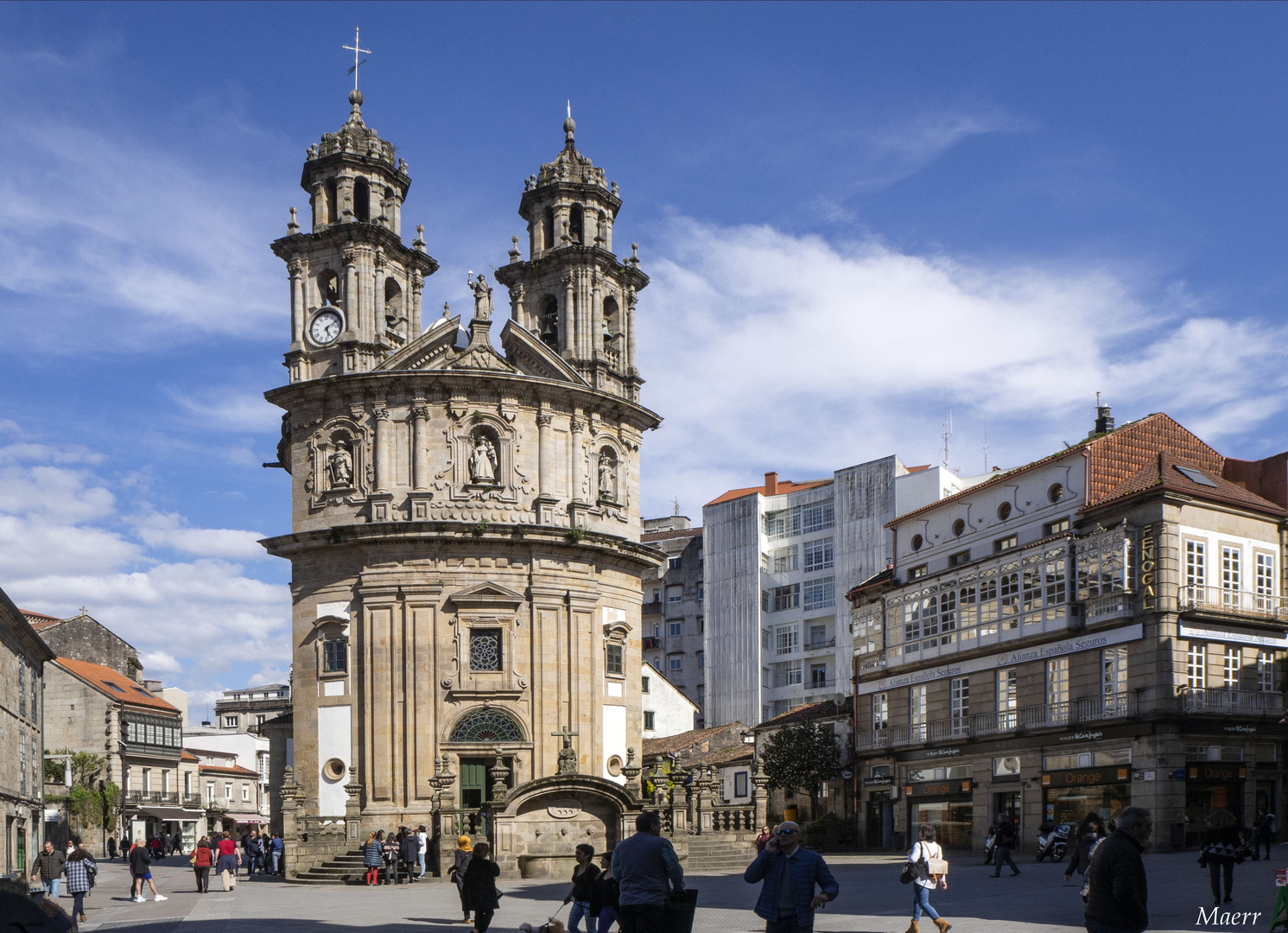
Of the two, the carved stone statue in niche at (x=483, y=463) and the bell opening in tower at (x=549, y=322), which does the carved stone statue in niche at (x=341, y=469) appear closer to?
the carved stone statue in niche at (x=483, y=463)

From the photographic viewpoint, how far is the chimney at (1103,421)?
2174 inches

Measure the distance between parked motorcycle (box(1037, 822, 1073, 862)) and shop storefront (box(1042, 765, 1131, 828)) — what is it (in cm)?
226

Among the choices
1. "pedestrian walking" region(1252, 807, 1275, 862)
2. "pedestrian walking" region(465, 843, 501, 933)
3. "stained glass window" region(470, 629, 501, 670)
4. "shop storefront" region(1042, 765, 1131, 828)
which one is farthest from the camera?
"stained glass window" region(470, 629, 501, 670)

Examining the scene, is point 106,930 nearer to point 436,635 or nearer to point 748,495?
point 436,635

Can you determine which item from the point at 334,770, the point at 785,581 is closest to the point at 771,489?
the point at 785,581

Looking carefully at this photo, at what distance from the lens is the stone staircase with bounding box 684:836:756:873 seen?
40.8m

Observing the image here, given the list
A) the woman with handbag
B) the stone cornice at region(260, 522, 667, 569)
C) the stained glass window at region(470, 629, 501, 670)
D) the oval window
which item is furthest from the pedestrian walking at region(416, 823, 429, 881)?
the woman with handbag

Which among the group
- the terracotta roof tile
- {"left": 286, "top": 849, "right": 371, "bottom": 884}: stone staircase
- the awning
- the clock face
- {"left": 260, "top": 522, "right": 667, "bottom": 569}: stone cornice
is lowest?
the awning

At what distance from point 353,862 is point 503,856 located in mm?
5639

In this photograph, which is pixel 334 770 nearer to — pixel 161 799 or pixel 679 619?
pixel 161 799

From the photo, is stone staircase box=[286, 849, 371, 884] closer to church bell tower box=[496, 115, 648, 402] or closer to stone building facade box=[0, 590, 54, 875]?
stone building facade box=[0, 590, 54, 875]

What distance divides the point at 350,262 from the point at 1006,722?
92.0ft

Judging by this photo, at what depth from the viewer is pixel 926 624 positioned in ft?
169

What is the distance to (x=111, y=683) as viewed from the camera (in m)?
83.8
